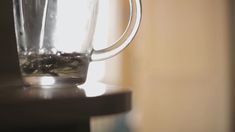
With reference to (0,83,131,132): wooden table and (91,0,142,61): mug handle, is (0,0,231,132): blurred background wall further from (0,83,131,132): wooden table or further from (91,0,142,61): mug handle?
(0,83,131,132): wooden table

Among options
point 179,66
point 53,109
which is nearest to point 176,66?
point 179,66

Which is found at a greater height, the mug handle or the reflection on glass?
the mug handle

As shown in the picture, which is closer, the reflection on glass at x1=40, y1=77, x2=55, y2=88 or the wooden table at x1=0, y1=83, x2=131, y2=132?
the wooden table at x1=0, y1=83, x2=131, y2=132

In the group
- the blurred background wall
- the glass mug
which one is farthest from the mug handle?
the blurred background wall

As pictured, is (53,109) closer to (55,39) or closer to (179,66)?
(55,39)

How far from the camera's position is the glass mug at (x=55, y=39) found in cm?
41

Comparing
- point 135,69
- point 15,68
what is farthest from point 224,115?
point 15,68

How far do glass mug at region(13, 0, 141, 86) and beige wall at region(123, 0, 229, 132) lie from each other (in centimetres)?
186

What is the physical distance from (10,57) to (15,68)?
0.06 ft

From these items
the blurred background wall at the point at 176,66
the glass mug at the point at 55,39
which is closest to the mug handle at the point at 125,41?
the glass mug at the point at 55,39

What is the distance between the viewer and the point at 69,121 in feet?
0.89

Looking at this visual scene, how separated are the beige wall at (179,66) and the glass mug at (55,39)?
6.09ft

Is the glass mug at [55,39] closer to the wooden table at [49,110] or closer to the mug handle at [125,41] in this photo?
Result: the mug handle at [125,41]

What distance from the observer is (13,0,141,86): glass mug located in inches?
16.3
